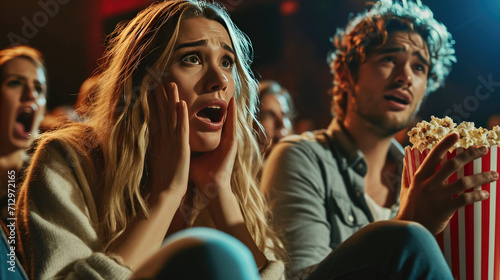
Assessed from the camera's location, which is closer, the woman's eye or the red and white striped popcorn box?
the red and white striped popcorn box

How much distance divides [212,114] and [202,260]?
77 centimetres


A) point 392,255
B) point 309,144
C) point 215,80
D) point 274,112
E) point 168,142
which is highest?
point 215,80

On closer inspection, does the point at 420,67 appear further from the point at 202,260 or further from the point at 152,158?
the point at 202,260

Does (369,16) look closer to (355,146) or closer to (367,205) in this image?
(355,146)

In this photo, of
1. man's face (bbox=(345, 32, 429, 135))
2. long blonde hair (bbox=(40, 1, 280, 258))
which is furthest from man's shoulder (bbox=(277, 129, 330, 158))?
long blonde hair (bbox=(40, 1, 280, 258))

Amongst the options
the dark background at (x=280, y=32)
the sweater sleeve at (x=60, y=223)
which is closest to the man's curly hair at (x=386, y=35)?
the dark background at (x=280, y=32)

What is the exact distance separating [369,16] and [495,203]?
100 cm

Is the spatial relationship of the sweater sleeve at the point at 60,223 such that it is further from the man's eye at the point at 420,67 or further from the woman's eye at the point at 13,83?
the man's eye at the point at 420,67

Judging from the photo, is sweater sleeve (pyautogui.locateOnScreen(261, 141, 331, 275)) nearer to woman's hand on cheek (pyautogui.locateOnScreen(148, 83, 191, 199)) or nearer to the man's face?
the man's face

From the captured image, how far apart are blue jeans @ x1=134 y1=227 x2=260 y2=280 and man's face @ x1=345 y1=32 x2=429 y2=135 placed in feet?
4.02

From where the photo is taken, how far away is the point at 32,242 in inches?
42.6

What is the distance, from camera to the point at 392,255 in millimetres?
948

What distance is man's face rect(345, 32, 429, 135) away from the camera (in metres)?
1.76

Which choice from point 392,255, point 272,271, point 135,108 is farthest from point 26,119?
point 392,255
